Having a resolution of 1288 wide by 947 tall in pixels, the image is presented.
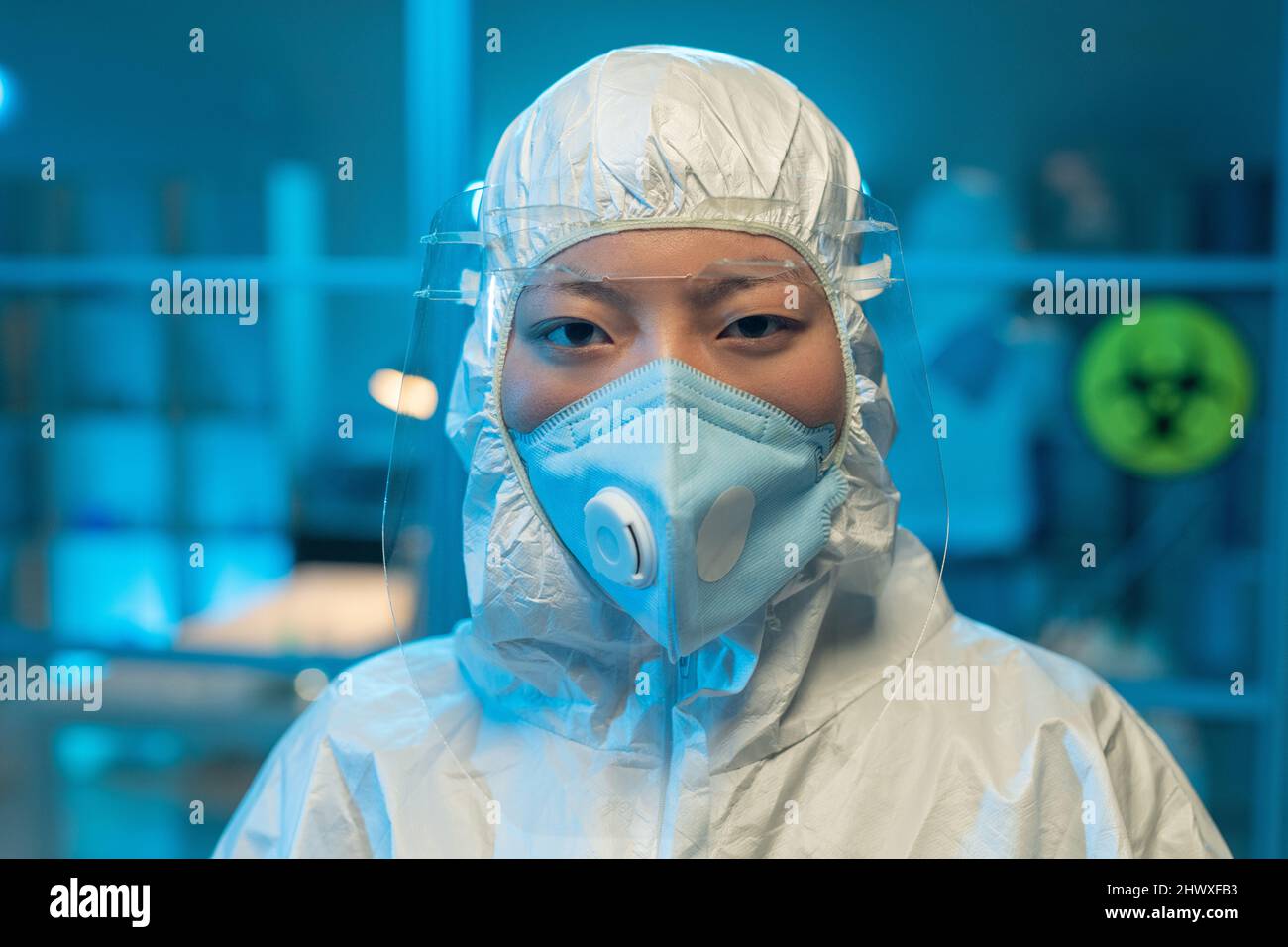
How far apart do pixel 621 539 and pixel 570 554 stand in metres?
0.11

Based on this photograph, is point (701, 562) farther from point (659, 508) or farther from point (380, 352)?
point (380, 352)

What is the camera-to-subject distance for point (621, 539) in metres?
0.87

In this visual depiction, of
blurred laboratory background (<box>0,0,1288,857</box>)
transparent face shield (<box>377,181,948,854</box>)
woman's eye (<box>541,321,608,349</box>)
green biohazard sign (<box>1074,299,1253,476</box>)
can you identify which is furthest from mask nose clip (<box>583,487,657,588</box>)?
green biohazard sign (<box>1074,299,1253,476</box>)

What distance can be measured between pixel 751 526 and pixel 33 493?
2.07 metres

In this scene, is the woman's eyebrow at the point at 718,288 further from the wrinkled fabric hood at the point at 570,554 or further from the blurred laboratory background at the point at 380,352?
the blurred laboratory background at the point at 380,352

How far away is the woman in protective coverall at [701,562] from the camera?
0.91 m

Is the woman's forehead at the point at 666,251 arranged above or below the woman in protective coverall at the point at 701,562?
above

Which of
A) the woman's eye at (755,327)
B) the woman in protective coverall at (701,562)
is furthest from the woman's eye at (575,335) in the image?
the woman's eye at (755,327)

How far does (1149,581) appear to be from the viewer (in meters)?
2.16

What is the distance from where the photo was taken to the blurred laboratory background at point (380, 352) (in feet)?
6.55

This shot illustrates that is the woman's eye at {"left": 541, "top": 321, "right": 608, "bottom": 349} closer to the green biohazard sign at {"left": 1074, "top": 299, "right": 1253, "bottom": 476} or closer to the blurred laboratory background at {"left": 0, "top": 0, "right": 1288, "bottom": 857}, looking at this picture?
the blurred laboratory background at {"left": 0, "top": 0, "right": 1288, "bottom": 857}

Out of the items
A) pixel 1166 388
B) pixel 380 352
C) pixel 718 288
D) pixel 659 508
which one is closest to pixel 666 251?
pixel 718 288

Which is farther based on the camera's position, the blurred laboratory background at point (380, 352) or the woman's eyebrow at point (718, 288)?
the blurred laboratory background at point (380, 352)
